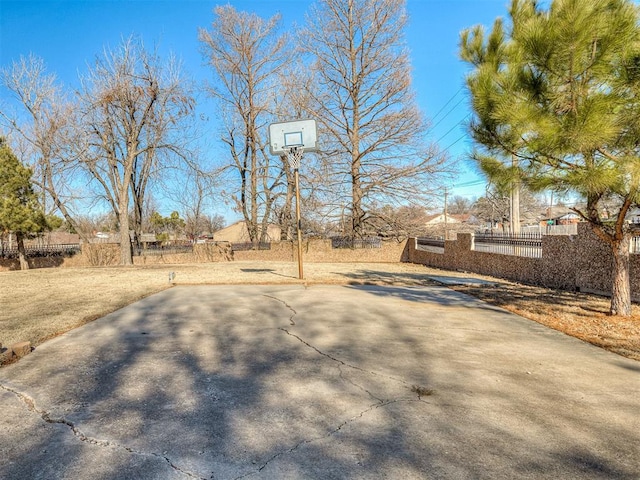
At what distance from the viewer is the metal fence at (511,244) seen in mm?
10914

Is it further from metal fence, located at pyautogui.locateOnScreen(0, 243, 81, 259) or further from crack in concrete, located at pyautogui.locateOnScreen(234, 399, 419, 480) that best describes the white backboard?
metal fence, located at pyautogui.locateOnScreen(0, 243, 81, 259)

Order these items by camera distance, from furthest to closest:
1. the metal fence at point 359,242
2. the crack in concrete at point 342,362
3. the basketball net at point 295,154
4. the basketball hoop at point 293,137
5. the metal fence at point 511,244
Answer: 1. the metal fence at point 359,242
2. the basketball hoop at point 293,137
3. the basketball net at point 295,154
4. the metal fence at point 511,244
5. the crack in concrete at point 342,362

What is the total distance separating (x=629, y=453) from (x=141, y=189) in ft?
94.6

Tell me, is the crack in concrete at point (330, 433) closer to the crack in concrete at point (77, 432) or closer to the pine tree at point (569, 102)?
the crack in concrete at point (77, 432)

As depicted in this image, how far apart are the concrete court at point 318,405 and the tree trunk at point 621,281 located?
181 centimetres

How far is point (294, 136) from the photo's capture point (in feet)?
38.6

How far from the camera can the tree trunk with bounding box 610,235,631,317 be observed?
19.9ft

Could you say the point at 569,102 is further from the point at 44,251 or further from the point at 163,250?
the point at 44,251

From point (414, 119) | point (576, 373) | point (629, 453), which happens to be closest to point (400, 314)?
point (576, 373)

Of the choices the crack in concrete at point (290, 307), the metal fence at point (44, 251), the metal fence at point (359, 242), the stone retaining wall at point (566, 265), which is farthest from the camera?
the metal fence at point (359, 242)

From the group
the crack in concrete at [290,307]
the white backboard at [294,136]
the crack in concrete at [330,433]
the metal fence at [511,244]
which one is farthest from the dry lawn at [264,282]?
the white backboard at [294,136]

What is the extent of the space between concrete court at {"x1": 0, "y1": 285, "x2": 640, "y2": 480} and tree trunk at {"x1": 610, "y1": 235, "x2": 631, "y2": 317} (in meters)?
1.81

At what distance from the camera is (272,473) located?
1.98 meters

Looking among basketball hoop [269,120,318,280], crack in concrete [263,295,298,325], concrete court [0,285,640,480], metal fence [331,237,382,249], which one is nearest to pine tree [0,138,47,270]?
basketball hoop [269,120,318,280]
